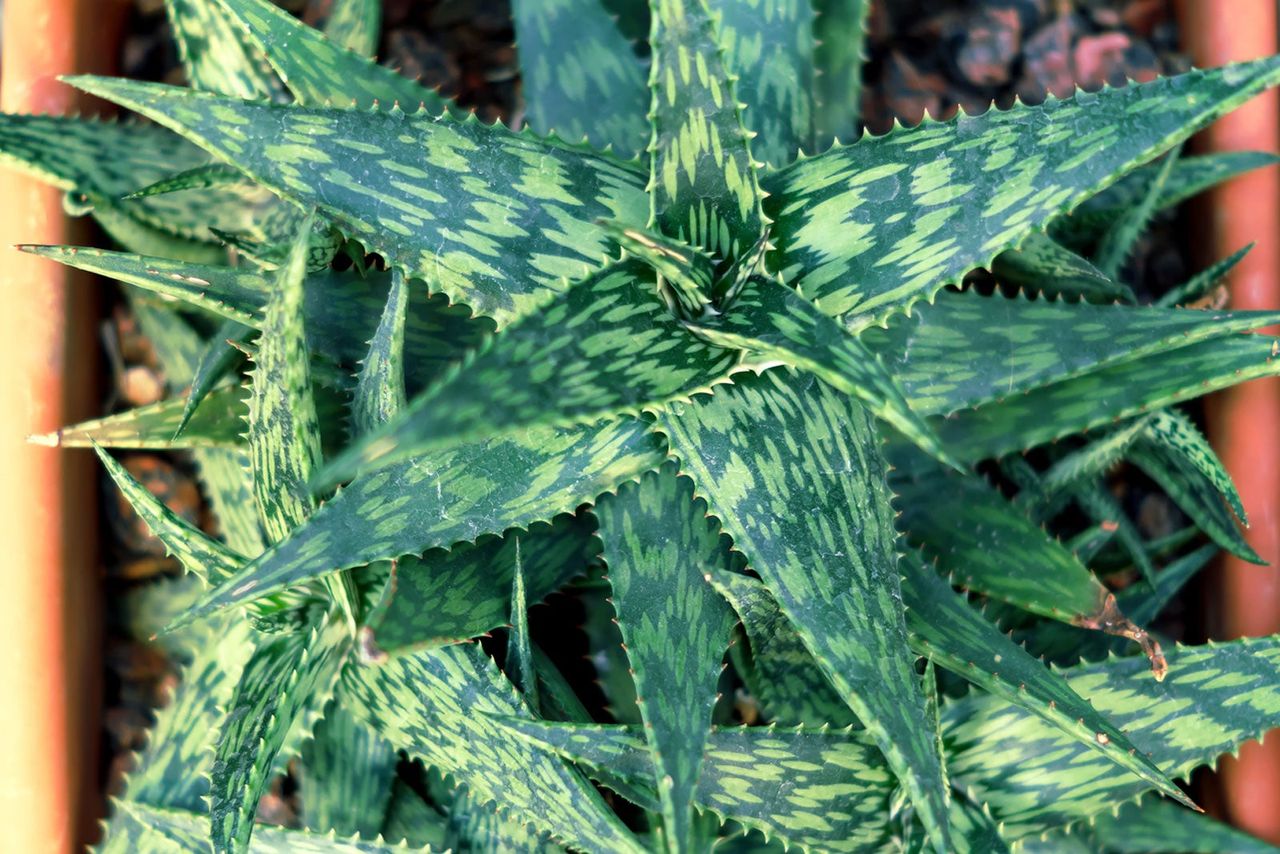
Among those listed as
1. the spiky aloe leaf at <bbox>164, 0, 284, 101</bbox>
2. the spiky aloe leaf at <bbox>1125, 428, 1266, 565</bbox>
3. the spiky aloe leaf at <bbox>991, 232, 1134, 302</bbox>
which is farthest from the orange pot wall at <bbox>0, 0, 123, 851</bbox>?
the spiky aloe leaf at <bbox>1125, 428, 1266, 565</bbox>

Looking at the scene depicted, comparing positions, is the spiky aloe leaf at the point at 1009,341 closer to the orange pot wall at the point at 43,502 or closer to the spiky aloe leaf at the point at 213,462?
the spiky aloe leaf at the point at 213,462

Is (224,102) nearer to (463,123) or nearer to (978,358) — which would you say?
(463,123)

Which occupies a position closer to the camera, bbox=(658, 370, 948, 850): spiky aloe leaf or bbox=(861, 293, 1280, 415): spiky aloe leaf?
bbox=(658, 370, 948, 850): spiky aloe leaf

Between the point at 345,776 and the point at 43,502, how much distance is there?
338 mm

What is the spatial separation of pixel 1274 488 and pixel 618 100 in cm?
62

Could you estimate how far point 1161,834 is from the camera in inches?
31.0

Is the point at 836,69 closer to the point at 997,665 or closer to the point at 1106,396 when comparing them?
the point at 1106,396

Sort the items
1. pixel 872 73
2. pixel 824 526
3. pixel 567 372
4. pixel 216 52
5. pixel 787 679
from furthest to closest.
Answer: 1. pixel 872 73
2. pixel 216 52
3. pixel 787 679
4. pixel 824 526
5. pixel 567 372

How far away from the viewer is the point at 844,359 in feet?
1.45

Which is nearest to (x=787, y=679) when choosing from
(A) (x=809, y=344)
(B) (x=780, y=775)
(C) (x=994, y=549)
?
(B) (x=780, y=775)

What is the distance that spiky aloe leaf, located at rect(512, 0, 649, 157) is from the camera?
29.4 inches

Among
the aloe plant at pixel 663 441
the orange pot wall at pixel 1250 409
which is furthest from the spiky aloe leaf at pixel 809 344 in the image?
the orange pot wall at pixel 1250 409

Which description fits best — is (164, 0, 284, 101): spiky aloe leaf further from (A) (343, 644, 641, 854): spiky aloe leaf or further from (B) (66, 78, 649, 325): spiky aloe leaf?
(A) (343, 644, 641, 854): spiky aloe leaf

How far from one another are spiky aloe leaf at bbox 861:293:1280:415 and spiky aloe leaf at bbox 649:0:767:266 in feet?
0.56
